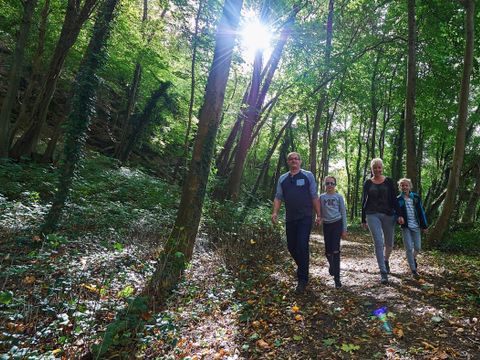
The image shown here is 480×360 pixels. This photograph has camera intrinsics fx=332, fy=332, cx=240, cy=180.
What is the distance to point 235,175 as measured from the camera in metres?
13.4

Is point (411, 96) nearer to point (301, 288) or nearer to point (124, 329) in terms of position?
point (301, 288)

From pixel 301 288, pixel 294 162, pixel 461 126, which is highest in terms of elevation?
pixel 461 126

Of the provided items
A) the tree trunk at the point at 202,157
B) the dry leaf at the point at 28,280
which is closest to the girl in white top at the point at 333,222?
the tree trunk at the point at 202,157

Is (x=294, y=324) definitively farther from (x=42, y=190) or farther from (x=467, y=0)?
(x=467, y=0)

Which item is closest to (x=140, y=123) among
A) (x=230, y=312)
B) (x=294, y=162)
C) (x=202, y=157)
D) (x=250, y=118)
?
(x=250, y=118)

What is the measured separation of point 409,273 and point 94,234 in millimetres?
6926

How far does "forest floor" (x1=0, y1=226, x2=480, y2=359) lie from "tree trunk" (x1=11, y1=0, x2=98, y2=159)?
721 cm

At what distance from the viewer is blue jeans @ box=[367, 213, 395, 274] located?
5.83 metres

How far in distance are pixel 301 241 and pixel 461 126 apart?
7.37 m

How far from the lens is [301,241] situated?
5.34 meters

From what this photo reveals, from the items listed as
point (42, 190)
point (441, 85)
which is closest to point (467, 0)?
point (441, 85)

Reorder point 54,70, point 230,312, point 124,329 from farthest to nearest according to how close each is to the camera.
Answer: point 54,70
point 230,312
point 124,329

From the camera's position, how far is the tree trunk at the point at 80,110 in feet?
23.5

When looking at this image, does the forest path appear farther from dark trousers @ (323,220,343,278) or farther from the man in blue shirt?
the man in blue shirt
